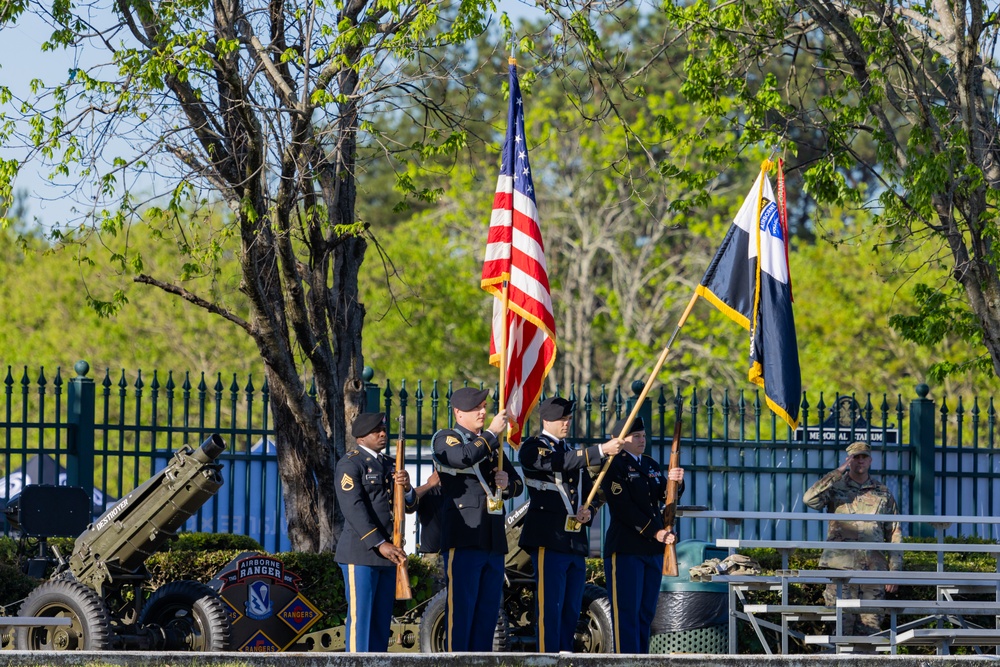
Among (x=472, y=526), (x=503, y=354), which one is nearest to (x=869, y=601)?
(x=472, y=526)

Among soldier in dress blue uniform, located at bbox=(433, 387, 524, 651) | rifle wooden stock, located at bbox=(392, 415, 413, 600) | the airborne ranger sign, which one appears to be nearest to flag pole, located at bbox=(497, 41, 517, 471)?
soldier in dress blue uniform, located at bbox=(433, 387, 524, 651)

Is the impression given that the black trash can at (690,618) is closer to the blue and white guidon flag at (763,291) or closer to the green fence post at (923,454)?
the blue and white guidon flag at (763,291)

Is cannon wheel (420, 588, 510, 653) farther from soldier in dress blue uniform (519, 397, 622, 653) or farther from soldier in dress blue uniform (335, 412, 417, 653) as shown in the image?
soldier in dress blue uniform (335, 412, 417, 653)

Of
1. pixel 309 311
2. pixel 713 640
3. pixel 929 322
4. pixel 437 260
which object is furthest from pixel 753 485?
pixel 437 260

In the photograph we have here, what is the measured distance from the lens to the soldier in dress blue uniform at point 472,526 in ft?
28.9

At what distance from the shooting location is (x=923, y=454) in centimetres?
1304

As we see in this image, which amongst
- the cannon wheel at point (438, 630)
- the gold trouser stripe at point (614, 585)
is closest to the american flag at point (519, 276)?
the gold trouser stripe at point (614, 585)

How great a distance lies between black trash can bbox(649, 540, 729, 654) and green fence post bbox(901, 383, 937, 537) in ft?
11.5

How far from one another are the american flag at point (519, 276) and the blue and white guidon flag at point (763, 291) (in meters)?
0.99

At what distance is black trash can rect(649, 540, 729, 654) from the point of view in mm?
10117

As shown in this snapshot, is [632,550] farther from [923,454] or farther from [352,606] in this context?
[923,454]

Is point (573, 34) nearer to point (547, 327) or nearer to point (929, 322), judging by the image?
point (547, 327)

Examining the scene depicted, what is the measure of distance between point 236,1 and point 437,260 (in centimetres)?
1849

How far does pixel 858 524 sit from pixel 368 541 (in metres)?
3.98
